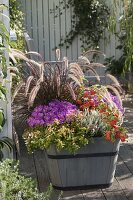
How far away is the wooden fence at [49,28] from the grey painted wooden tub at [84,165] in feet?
17.2

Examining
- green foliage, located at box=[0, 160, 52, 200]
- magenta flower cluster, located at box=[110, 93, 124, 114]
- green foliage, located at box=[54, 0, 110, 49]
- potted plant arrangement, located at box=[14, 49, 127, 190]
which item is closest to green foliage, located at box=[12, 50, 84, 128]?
potted plant arrangement, located at box=[14, 49, 127, 190]

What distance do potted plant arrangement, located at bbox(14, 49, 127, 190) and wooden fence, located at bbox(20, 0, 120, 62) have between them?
4891 millimetres

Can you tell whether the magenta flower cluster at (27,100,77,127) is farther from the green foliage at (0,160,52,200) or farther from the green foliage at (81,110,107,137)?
the green foliage at (0,160,52,200)

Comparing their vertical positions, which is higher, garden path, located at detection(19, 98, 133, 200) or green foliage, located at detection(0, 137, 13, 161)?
green foliage, located at detection(0, 137, 13, 161)

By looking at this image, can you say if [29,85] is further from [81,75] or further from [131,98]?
[131,98]

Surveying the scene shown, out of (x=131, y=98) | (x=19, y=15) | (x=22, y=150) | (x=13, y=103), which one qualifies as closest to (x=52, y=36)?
(x=19, y=15)

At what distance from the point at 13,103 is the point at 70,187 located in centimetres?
89

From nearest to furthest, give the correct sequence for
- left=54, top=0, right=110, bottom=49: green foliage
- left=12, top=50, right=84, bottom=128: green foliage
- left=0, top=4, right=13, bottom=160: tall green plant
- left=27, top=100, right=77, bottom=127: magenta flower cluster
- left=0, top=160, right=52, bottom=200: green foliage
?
left=0, top=160, right=52, bottom=200: green foliage < left=0, top=4, right=13, bottom=160: tall green plant < left=27, top=100, right=77, bottom=127: magenta flower cluster < left=12, top=50, right=84, bottom=128: green foliage < left=54, top=0, right=110, bottom=49: green foliage

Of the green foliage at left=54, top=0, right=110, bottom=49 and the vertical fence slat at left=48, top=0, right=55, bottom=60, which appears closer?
the green foliage at left=54, top=0, right=110, bottom=49

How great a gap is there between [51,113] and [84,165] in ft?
1.63

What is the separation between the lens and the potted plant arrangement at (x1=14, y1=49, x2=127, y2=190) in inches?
155

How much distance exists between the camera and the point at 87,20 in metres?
8.97

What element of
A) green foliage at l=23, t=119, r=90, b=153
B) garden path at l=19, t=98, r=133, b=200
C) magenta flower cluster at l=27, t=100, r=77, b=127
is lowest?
garden path at l=19, t=98, r=133, b=200

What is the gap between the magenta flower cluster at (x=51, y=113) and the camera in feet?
13.1
